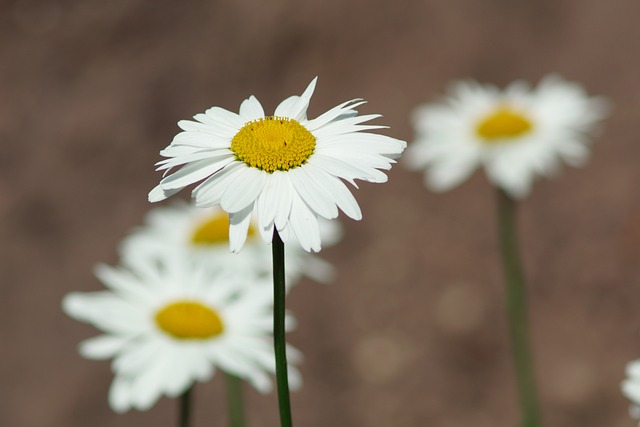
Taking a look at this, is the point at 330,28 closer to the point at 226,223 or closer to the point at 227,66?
the point at 227,66

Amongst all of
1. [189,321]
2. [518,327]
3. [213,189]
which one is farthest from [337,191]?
[518,327]

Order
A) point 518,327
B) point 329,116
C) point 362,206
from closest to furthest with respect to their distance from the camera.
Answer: point 329,116, point 518,327, point 362,206

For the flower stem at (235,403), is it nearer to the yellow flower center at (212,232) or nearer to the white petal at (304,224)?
the yellow flower center at (212,232)

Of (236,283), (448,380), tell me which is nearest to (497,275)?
(448,380)

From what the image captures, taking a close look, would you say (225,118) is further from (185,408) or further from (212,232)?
(212,232)

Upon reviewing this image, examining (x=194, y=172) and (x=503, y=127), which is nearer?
(x=194, y=172)

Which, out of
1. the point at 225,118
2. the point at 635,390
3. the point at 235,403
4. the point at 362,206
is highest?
the point at 362,206

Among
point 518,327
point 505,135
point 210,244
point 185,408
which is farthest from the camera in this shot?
point 505,135
